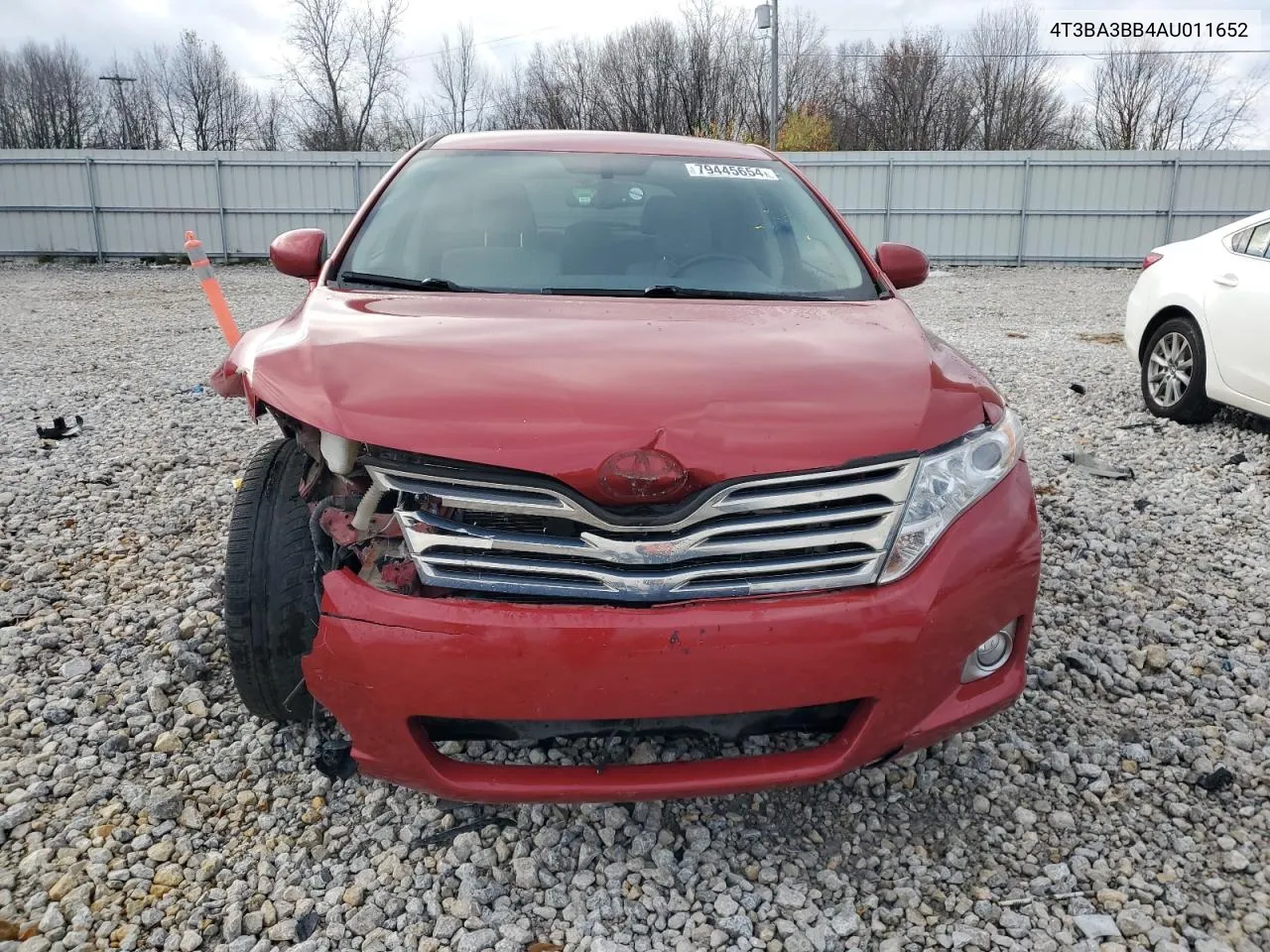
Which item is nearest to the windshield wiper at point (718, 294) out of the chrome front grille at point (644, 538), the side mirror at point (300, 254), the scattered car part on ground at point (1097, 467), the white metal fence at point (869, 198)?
the chrome front grille at point (644, 538)

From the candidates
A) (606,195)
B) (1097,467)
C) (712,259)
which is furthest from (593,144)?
(1097,467)

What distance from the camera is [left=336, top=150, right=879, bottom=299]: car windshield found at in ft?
8.68

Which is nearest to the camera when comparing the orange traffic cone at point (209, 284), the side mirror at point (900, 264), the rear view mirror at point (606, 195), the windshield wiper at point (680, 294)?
the windshield wiper at point (680, 294)

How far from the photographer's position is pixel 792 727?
1.80 m

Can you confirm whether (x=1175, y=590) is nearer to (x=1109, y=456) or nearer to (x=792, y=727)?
(x=1109, y=456)

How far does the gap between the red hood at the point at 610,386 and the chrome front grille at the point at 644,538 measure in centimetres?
5

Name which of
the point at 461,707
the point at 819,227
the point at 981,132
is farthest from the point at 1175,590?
the point at 981,132

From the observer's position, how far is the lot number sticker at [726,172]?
3.20 meters

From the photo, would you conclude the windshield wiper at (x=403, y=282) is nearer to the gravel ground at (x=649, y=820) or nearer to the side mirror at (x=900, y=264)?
the gravel ground at (x=649, y=820)

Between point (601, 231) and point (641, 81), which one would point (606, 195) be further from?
point (641, 81)

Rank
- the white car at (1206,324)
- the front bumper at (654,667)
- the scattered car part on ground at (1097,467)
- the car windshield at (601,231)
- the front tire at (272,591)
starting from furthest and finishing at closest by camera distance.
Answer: the white car at (1206,324)
the scattered car part on ground at (1097,467)
the car windshield at (601,231)
the front tire at (272,591)
the front bumper at (654,667)

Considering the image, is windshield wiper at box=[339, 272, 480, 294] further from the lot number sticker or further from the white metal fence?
the white metal fence

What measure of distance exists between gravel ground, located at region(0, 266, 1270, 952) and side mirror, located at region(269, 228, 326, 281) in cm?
118

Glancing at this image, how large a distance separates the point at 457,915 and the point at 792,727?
31.1 inches
